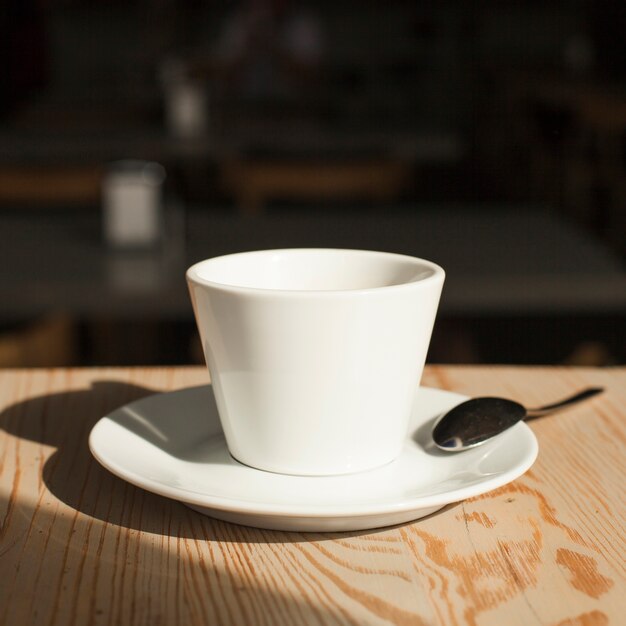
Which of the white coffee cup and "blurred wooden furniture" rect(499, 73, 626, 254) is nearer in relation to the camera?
the white coffee cup

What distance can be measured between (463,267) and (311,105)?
3943mm

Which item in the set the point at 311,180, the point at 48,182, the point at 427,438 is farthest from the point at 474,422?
the point at 311,180

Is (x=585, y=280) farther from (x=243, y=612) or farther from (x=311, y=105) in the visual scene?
(x=311, y=105)

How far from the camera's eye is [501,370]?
2.35 feet

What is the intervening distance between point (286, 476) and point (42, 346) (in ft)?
4.49

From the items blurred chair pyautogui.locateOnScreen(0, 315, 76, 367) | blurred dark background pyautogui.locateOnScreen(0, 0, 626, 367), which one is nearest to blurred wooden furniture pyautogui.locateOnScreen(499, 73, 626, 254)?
blurred dark background pyautogui.locateOnScreen(0, 0, 626, 367)

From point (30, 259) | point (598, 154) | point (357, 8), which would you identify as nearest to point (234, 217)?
point (30, 259)

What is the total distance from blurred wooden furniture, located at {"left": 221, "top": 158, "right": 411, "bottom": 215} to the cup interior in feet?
8.01

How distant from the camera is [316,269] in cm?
52

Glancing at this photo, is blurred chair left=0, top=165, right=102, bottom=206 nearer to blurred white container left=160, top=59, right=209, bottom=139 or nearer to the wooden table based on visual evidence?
blurred white container left=160, top=59, right=209, bottom=139

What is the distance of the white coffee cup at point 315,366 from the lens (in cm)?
42

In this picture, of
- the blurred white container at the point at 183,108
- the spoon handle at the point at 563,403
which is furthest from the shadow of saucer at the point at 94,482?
the blurred white container at the point at 183,108

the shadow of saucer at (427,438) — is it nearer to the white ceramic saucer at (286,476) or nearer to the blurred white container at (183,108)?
the white ceramic saucer at (286,476)

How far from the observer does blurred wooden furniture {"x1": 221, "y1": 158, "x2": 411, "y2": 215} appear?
10.0 feet
